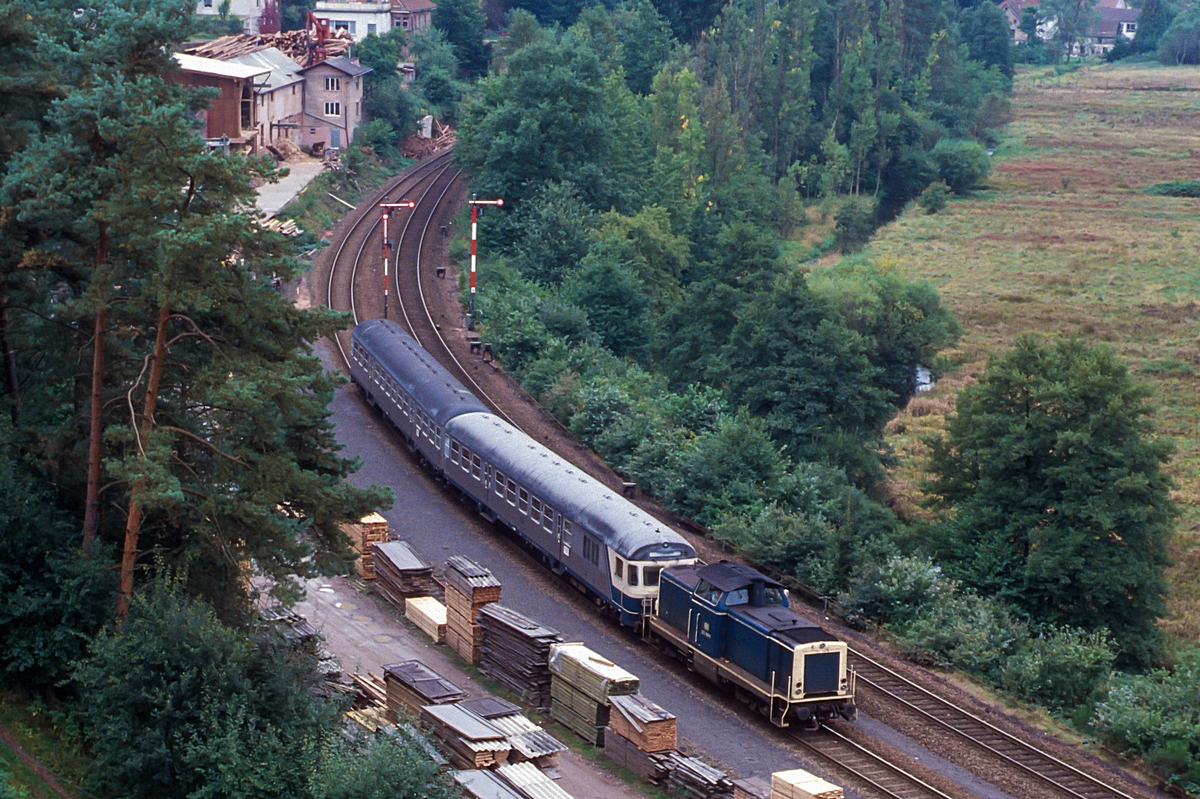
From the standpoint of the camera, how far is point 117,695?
18641mm

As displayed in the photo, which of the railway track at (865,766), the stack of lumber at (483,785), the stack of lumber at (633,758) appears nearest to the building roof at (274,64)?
the stack of lumber at (633,758)

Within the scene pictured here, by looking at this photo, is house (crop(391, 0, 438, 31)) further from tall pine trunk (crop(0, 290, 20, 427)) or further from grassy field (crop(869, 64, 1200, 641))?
tall pine trunk (crop(0, 290, 20, 427))

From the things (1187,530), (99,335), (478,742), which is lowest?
(1187,530)

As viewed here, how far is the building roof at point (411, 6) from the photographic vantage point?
352 ft

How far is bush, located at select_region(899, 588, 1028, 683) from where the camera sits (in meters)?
27.7

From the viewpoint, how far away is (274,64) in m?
77.3

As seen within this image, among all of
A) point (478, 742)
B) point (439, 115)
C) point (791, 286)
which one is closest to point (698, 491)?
point (791, 286)

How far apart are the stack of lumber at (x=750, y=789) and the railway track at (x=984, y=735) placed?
570 cm

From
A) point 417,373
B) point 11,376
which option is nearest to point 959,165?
point 417,373

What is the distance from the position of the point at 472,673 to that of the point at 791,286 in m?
23.5

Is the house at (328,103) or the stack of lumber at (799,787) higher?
the house at (328,103)

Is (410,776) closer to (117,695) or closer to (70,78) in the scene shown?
(117,695)

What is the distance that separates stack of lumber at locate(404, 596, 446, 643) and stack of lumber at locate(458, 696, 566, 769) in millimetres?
5388

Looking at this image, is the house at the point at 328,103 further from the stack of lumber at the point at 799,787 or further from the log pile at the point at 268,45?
the stack of lumber at the point at 799,787
